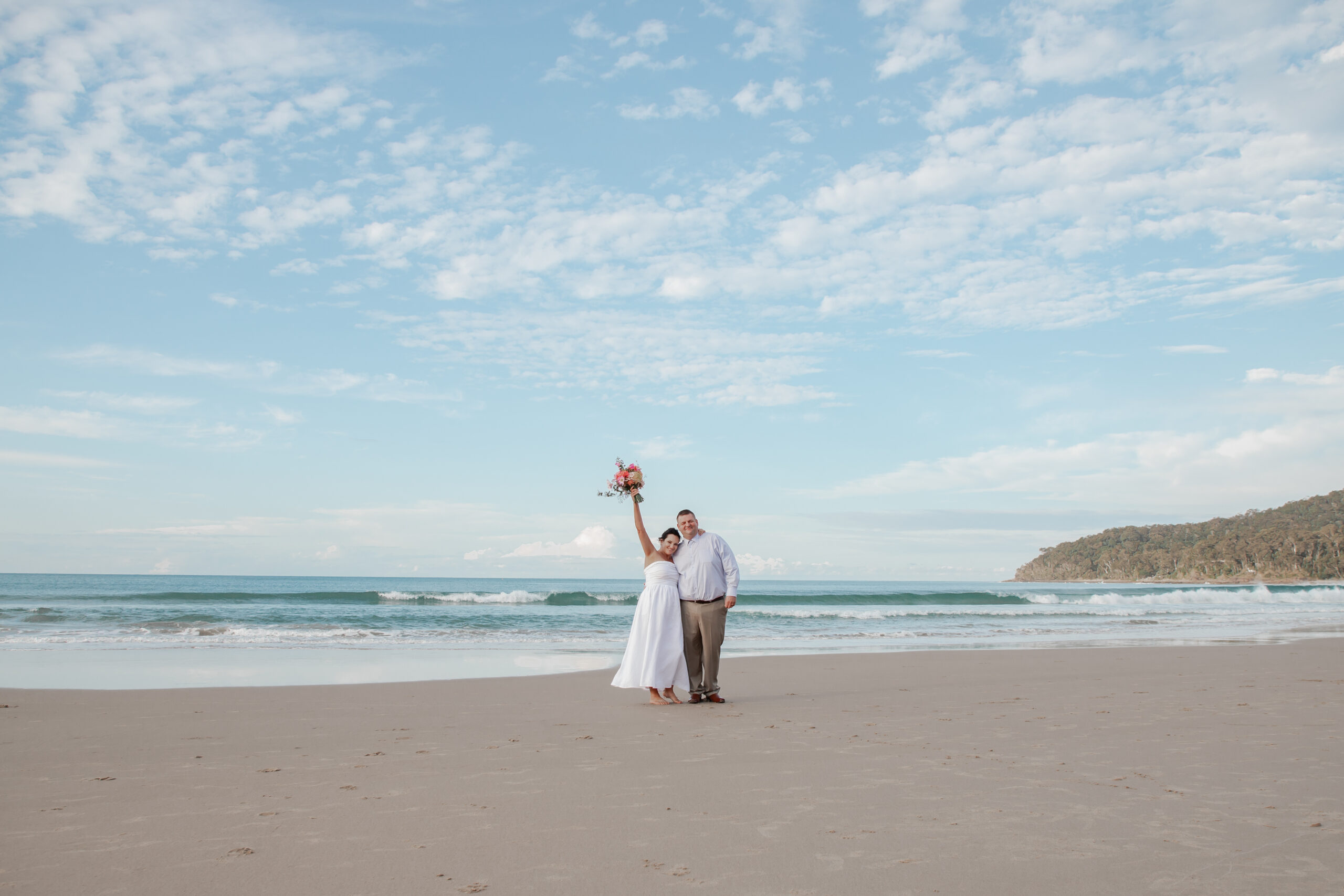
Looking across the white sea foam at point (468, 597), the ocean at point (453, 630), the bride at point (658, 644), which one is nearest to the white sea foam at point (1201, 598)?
the ocean at point (453, 630)

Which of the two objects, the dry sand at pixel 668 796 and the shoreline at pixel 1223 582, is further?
the shoreline at pixel 1223 582

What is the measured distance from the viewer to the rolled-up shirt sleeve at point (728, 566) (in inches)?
332

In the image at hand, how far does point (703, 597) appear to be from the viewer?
8.44m

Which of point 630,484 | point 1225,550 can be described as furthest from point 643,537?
point 1225,550

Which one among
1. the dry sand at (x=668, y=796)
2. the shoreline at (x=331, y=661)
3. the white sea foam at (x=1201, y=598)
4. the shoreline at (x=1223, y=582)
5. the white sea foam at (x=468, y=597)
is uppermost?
the dry sand at (x=668, y=796)

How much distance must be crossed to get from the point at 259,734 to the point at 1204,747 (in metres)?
6.97

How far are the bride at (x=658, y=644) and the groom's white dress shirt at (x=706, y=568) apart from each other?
0.12 metres

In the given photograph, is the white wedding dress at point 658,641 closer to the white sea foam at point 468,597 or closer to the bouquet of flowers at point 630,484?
the bouquet of flowers at point 630,484

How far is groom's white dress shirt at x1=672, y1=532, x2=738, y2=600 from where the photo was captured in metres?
8.44

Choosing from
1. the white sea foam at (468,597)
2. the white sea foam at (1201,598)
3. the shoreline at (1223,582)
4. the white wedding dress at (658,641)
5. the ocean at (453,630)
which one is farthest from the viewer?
the shoreline at (1223,582)

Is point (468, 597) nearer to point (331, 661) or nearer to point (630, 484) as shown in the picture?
point (331, 661)

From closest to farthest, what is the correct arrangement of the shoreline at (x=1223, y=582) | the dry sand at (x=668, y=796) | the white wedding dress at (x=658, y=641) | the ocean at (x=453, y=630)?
1. the dry sand at (x=668, y=796)
2. the white wedding dress at (x=658, y=641)
3. the ocean at (x=453, y=630)
4. the shoreline at (x=1223, y=582)

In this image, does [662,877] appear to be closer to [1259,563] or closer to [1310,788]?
[1310,788]

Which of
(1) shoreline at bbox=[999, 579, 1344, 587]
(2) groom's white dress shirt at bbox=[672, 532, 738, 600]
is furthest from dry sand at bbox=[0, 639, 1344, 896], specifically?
(1) shoreline at bbox=[999, 579, 1344, 587]
